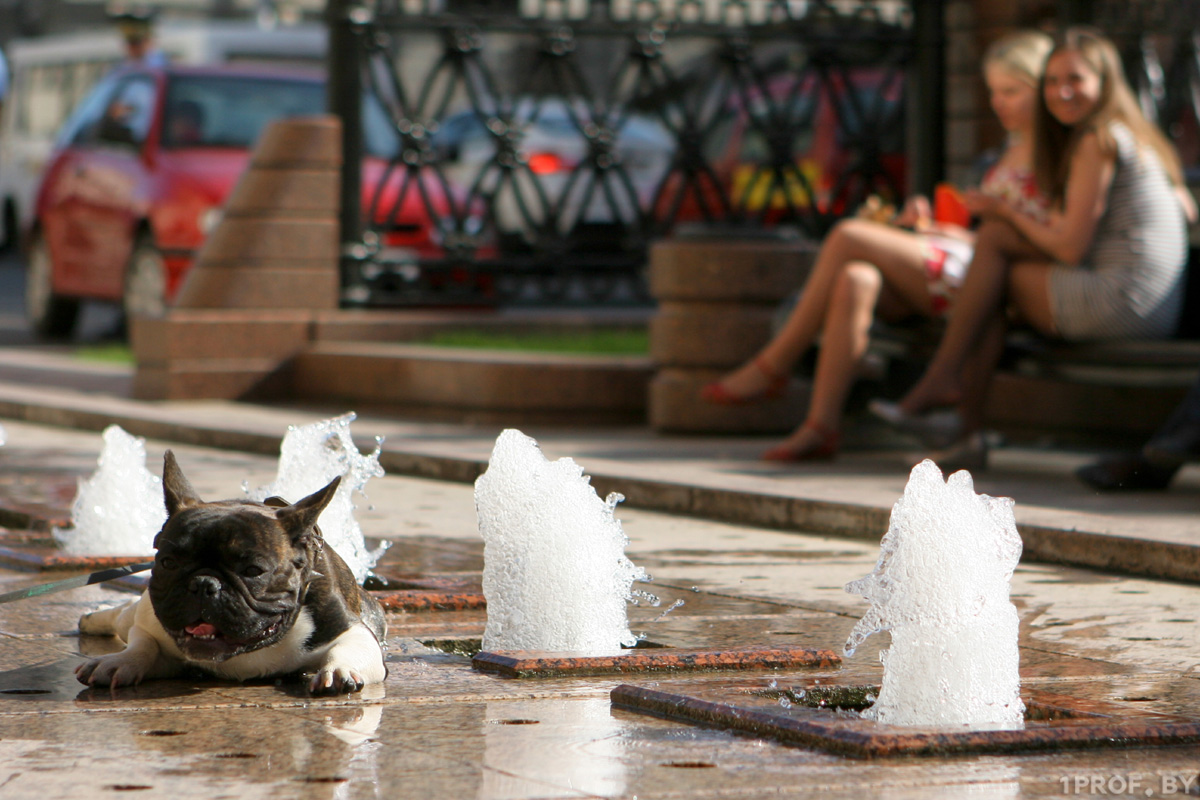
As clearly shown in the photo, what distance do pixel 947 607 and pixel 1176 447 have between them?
3502 mm

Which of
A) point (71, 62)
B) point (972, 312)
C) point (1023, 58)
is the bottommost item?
point (972, 312)

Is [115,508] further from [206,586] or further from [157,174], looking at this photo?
[157,174]

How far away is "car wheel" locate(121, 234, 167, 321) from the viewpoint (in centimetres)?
1348

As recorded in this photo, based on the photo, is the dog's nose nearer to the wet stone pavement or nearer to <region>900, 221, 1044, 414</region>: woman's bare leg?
the wet stone pavement

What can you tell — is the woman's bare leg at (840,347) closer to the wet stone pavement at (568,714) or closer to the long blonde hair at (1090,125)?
the long blonde hair at (1090,125)

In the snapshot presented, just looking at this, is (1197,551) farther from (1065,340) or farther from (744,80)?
(744,80)

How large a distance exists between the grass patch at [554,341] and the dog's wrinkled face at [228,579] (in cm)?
728

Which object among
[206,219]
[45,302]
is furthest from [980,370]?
[45,302]

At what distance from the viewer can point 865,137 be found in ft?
43.7

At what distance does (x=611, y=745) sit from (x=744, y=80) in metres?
9.85

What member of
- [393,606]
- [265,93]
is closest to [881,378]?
[393,606]

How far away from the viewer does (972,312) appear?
7816 mm

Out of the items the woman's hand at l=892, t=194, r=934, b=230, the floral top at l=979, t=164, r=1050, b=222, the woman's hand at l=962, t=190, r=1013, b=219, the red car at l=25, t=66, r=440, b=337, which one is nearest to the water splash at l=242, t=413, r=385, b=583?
the woman's hand at l=962, t=190, r=1013, b=219

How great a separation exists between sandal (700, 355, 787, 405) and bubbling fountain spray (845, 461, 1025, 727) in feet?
14.4
